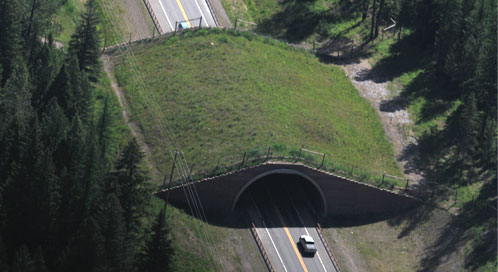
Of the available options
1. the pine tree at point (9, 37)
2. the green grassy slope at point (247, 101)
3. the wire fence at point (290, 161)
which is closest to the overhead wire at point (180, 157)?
the green grassy slope at point (247, 101)

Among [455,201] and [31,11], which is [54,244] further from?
[455,201]

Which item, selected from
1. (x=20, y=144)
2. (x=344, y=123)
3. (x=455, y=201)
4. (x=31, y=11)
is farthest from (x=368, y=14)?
(x=20, y=144)

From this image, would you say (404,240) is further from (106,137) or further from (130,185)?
(106,137)

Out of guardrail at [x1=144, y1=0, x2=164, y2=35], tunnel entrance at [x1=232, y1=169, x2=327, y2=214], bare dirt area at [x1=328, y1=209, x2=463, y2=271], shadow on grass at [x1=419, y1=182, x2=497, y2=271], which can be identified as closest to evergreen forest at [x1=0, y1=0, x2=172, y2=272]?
tunnel entrance at [x1=232, y1=169, x2=327, y2=214]

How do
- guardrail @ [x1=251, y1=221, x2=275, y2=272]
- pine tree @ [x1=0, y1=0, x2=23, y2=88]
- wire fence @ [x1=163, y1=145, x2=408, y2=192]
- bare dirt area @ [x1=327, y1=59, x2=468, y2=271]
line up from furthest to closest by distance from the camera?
pine tree @ [x1=0, y1=0, x2=23, y2=88] → wire fence @ [x1=163, y1=145, x2=408, y2=192] → bare dirt area @ [x1=327, y1=59, x2=468, y2=271] → guardrail @ [x1=251, y1=221, x2=275, y2=272]

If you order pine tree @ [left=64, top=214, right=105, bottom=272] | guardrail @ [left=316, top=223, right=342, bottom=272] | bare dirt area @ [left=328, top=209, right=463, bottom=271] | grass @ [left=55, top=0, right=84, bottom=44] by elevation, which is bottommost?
bare dirt area @ [left=328, top=209, right=463, bottom=271]

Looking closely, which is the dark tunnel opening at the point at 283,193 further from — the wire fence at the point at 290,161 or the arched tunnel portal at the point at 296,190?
the wire fence at the point at 290,161

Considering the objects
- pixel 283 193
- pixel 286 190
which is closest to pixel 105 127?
pixel 283 193

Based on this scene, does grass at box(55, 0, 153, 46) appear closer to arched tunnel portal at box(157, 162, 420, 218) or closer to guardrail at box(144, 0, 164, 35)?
guardrail at box(144, 0, 164, 35)
